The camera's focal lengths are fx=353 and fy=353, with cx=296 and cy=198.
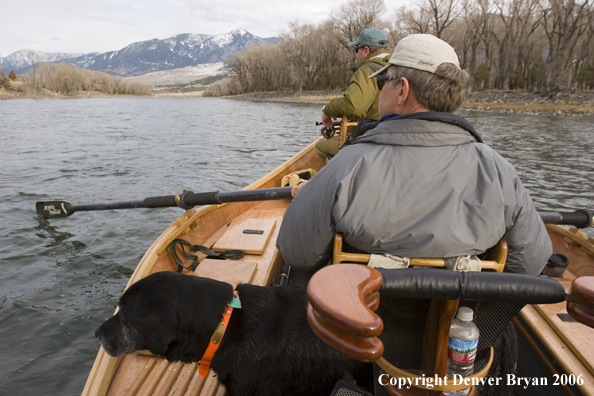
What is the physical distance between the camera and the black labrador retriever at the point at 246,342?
1.71 meters

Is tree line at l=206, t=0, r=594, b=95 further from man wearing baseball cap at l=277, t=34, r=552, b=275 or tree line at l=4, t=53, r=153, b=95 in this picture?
tree line at l=4, t=53, r=153, b=95

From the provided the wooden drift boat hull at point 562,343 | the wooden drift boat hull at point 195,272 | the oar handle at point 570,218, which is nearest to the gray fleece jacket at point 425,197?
the wooden drift boat hull at point 562,343

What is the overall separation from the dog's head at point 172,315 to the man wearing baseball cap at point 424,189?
1.91 ft

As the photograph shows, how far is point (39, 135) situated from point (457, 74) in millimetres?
19675

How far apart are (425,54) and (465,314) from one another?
1.06m

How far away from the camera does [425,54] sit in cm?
151

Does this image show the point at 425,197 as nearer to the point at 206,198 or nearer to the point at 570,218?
the point at 570,218

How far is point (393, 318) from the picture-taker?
1.27 meters

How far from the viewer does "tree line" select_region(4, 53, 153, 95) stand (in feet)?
221

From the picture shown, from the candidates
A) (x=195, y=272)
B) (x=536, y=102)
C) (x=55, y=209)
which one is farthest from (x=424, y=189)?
(x=536, y=102)

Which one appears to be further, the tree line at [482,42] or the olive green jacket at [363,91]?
the tree line at [482,42]

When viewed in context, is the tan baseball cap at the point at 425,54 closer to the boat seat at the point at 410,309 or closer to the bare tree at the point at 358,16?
the boat seat at the point at 410,309

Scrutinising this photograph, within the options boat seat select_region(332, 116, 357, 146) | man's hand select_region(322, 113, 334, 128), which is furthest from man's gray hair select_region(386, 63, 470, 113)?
man's hand select_region(322, 113, 334, 128)

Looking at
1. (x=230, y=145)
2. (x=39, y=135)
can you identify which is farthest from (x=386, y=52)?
(x=39, y=135)
